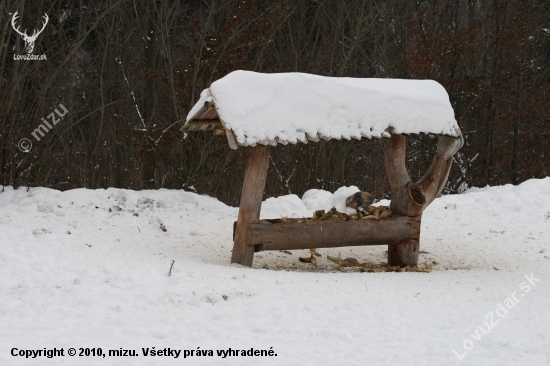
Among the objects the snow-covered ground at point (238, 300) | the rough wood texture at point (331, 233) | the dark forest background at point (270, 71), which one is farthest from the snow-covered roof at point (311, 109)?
the dark forest background at point (270, 71)

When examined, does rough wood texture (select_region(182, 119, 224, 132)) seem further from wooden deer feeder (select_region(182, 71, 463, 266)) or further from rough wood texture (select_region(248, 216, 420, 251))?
rough wood texture (select_region(248, 216, 420, 251))

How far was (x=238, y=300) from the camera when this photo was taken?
17.7 feet

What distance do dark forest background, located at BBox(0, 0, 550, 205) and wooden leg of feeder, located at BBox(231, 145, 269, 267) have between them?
4970 mm

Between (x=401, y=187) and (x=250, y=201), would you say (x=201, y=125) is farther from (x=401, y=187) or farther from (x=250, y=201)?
(x=401, y=187)

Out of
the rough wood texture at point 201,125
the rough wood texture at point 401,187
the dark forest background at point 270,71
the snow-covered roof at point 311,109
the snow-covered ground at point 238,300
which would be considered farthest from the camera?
the dark forest background at point 270,71

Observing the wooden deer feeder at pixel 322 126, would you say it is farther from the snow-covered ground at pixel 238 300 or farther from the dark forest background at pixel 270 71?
the dark forest background at pixel 270 71

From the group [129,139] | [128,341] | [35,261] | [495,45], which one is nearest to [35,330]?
[128,341]

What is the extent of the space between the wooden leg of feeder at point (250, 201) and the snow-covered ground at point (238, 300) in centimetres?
29

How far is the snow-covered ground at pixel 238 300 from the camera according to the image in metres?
4.37

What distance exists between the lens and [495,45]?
1599 centimetres

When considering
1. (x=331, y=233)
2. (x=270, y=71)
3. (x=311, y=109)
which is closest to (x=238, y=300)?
(x=331, y=233)

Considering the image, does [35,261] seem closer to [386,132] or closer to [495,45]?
[386,132]

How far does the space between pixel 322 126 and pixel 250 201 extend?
1.17 metres

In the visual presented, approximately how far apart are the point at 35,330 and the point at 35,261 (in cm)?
156
